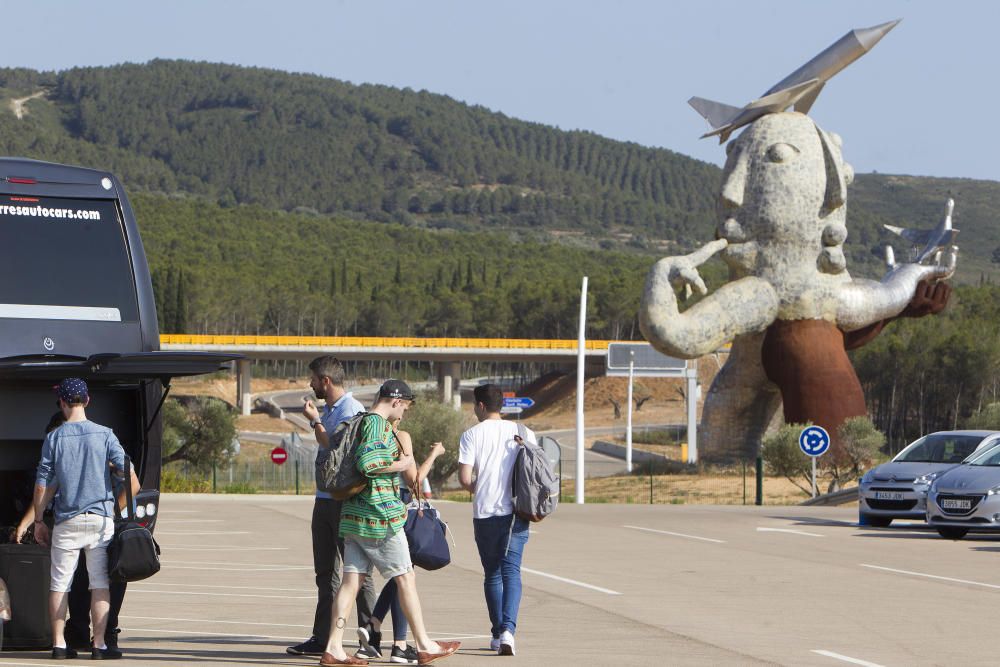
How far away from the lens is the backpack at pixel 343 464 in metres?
9.64

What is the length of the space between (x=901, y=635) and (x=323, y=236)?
185806 millimetres

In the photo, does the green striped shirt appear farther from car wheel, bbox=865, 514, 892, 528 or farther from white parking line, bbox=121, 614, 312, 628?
car wheel, bbox=865, 514, 892, 528

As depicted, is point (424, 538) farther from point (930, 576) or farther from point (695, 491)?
point (695, 491)

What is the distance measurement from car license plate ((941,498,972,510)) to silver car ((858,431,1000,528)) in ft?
4.25

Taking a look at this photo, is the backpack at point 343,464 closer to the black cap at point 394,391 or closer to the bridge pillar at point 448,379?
the black cap at point 394,391

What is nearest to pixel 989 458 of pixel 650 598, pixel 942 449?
pixel 942 449

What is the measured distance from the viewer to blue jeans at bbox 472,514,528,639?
10688mm

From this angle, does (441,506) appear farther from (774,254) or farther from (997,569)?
(997,569)


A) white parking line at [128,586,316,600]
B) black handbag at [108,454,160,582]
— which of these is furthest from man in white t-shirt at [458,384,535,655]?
white parking line at [128,586,316,600]

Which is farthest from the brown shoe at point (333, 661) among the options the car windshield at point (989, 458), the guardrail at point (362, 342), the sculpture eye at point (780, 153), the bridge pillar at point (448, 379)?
the bridge pillar at point (448, 379)

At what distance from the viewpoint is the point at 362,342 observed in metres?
101

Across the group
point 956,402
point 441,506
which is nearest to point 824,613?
point 441,506

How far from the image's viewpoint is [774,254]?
4216cm

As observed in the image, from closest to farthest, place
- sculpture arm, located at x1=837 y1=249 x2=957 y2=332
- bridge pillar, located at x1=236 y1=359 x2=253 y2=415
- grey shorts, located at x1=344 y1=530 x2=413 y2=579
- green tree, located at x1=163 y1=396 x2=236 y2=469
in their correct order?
1. grey shorts, located at x1=344 y1=530 x2=413 y2=579
2. sculpture arm, located at x1=837 y1=249 x2=957 y2=332
3. green tree, located at x1=163 y1=396 x2=236 y2=469
4. bridge pillar, located at x1=236 y1=359 x2=253 y2=415
